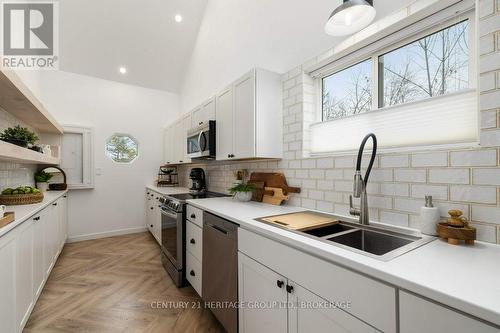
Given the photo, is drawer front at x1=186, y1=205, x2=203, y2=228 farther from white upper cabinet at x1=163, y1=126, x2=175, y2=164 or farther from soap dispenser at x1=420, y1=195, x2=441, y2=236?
white upper cabinet at x1=163, y1=126, x2=175, y2=164

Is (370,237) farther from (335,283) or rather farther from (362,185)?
(335,283)

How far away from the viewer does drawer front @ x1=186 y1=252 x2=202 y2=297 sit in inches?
82.4

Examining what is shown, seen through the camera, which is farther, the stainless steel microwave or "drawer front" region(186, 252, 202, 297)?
the stainless steel microwave

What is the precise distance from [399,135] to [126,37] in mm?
4409

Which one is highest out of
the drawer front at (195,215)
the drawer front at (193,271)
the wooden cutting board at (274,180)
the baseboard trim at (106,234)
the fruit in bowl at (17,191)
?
the wooden cutting board at (274,180)

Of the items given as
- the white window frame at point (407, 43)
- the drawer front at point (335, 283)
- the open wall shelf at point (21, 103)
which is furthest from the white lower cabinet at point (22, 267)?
the white window frame at point (407, 43)

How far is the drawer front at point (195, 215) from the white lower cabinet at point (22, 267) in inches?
47.9

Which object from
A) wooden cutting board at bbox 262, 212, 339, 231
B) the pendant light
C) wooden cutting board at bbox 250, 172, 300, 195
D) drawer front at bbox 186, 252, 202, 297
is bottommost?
drawer front at bbox 186, 252, 202, 297

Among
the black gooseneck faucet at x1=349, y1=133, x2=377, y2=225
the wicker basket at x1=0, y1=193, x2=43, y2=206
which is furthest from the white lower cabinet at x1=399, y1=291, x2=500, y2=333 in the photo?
the wicker basket at x1=0, y1=193, x2=43, y2=206

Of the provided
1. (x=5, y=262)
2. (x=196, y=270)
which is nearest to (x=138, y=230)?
(x=196, y=270)

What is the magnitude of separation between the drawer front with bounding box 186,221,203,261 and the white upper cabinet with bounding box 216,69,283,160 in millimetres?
791

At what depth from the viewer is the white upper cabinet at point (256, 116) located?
207 cm

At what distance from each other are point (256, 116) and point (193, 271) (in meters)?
1.60

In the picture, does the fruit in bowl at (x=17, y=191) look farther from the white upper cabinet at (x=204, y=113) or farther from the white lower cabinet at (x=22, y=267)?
the white upper cabinet at (x=204, y=113)
